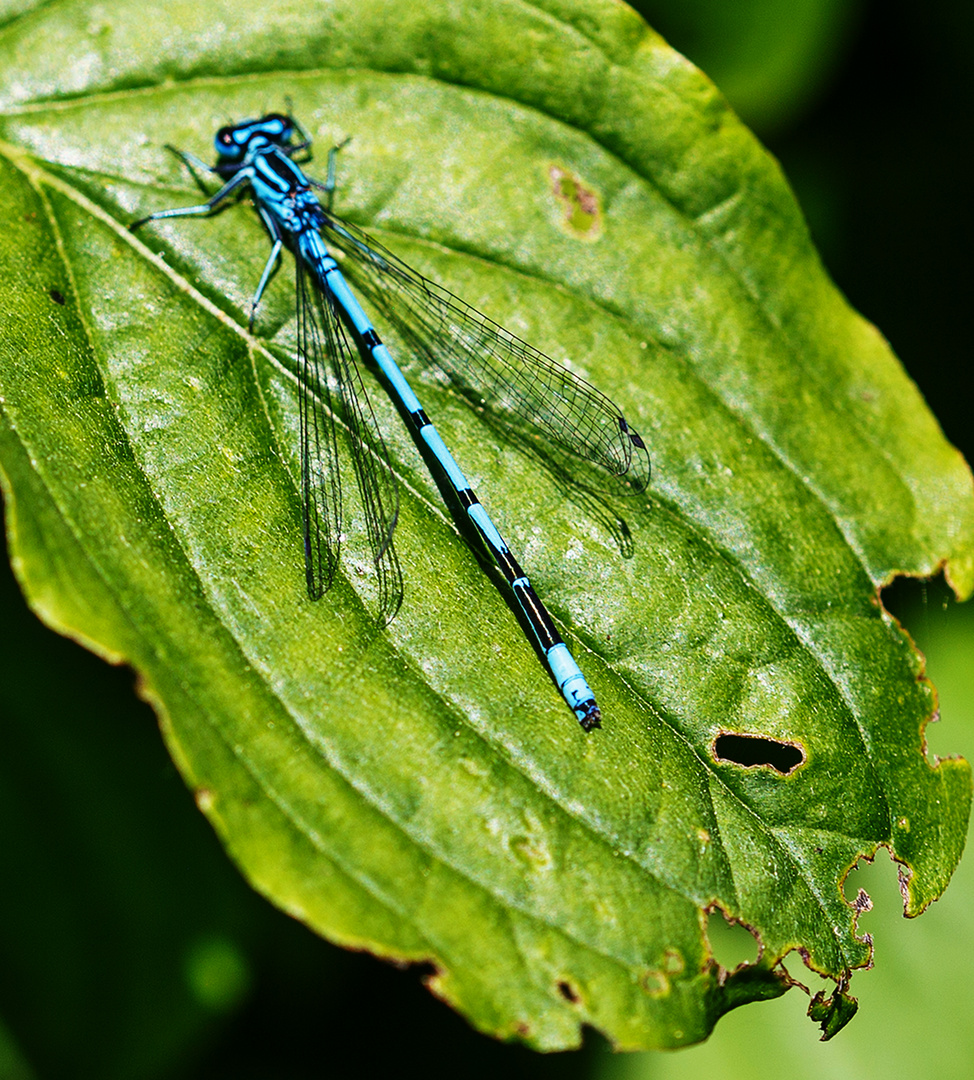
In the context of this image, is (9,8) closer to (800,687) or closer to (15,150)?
(15,150)

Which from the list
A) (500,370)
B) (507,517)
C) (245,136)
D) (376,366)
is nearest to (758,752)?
(507,517)

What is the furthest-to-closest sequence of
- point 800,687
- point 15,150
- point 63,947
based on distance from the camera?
point 63,947, point 15,150, point 800,687

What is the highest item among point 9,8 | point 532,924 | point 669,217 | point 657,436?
point 9,8

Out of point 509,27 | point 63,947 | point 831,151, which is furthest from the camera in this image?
point 831,151

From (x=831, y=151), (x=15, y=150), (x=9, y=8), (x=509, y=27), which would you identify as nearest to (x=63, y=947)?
(x=15, y=150)

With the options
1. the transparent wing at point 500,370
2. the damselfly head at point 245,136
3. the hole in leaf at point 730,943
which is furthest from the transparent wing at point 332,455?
the hole in leaf at point 730,943

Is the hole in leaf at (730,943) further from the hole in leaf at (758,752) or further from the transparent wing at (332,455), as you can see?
the transparent wing at (332,455)
